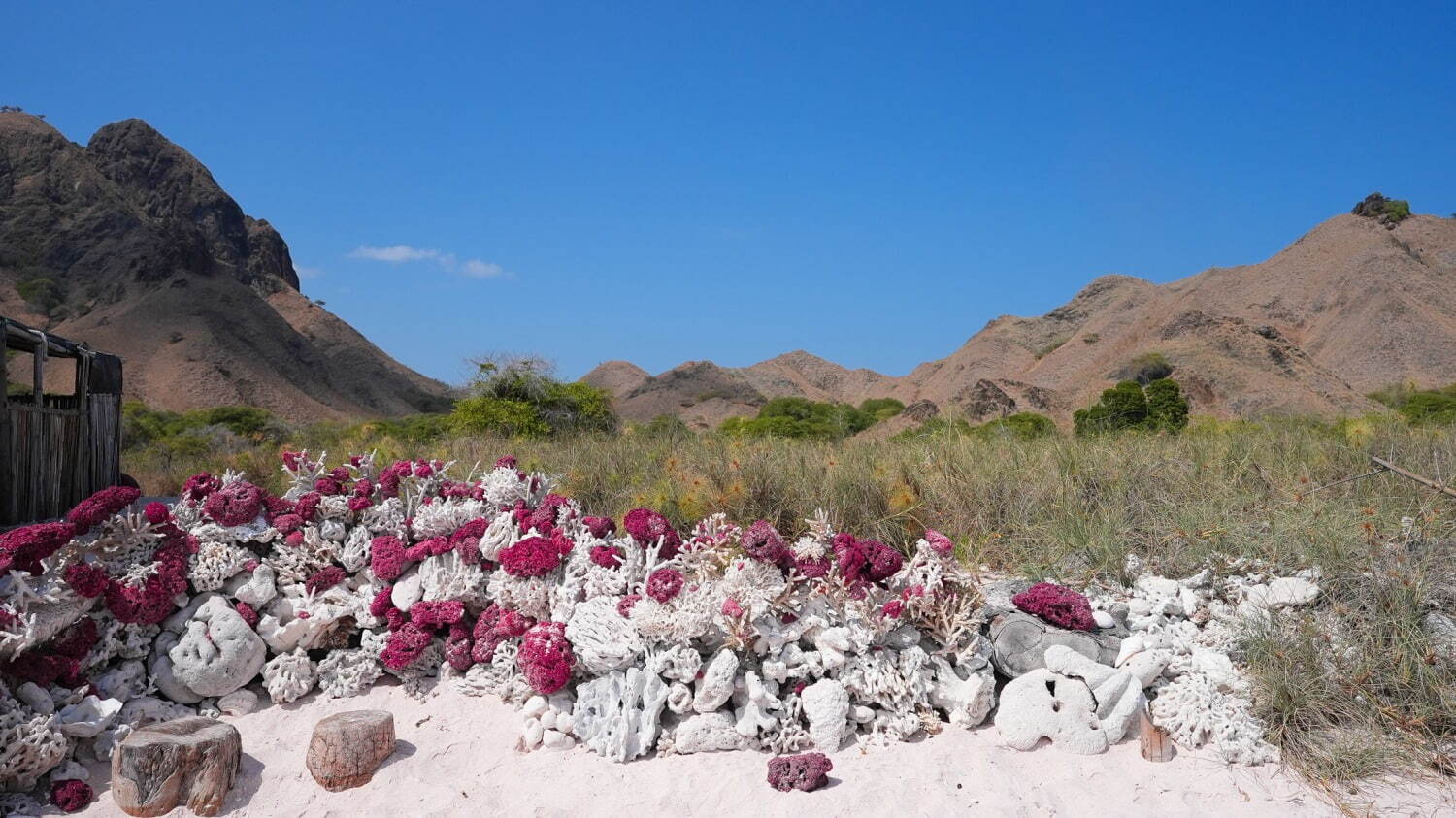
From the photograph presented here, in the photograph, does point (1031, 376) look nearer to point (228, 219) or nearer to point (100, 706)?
point (100, 706)

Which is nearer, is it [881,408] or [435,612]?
[435,612]

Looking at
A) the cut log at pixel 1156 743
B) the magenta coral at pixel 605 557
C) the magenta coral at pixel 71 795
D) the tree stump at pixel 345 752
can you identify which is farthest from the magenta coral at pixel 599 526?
the cut log at pixel 1156 743

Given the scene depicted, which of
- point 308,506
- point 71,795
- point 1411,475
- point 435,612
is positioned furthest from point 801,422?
point 71,795

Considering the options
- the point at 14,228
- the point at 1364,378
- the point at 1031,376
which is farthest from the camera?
the point at 14,228

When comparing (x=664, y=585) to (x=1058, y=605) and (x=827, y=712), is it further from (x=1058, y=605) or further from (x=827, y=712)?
(x=1058, y=605)

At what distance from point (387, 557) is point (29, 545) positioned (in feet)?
5.58

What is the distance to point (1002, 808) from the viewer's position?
3.54 meters

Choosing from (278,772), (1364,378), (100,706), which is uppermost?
(1364,378)

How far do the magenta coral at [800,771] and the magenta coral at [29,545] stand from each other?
3813 millimetres

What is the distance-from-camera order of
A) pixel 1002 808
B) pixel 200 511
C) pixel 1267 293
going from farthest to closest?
pixel 1267 293 → pixel 200 511 → pixel 1002 808

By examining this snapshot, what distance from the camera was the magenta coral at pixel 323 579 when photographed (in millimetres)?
4969

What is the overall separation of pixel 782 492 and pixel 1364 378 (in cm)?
2682

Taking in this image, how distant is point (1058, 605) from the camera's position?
14.5 ft

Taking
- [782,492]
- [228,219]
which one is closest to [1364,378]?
[782,492]
